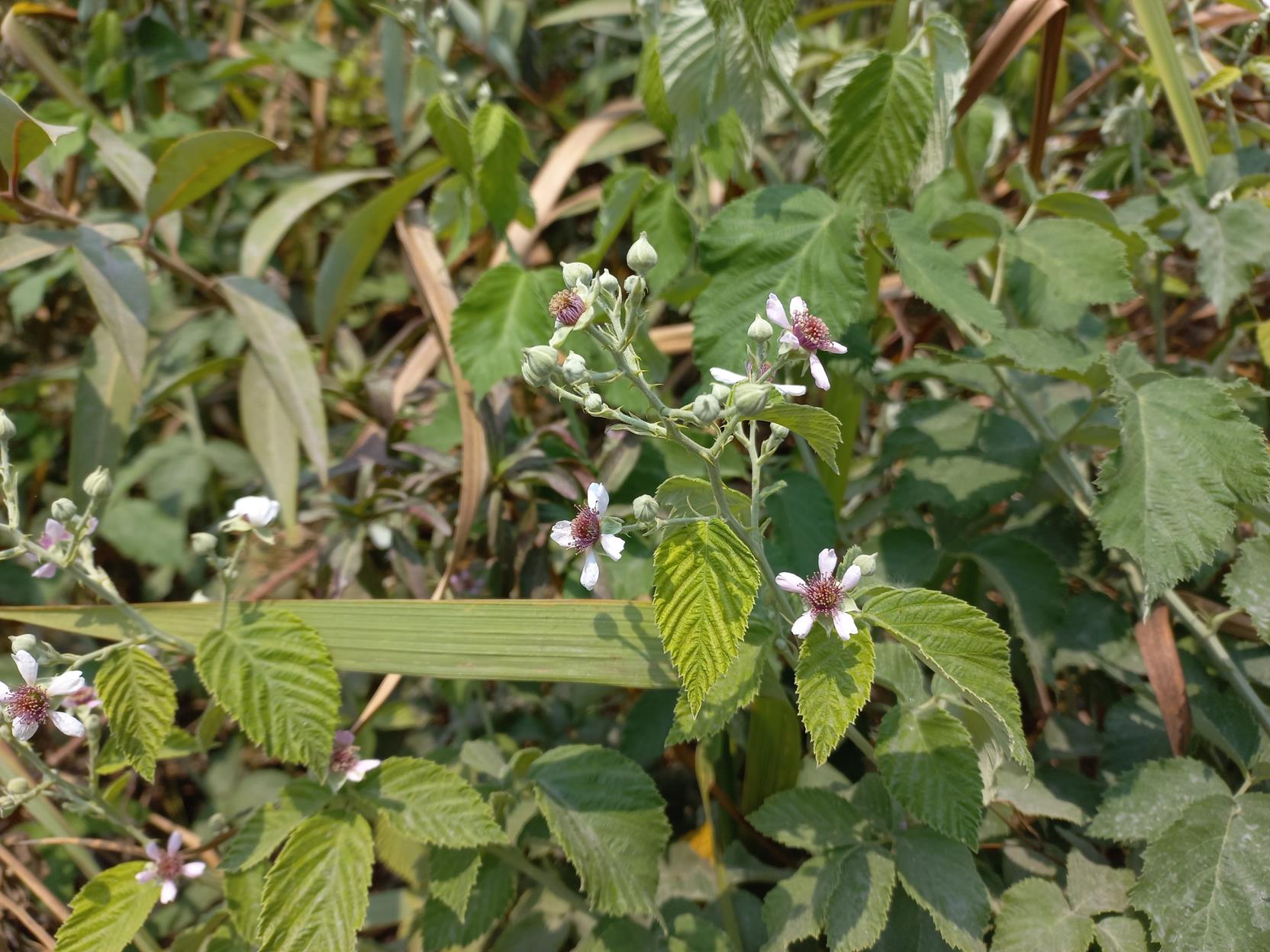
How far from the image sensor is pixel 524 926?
1.28 meters

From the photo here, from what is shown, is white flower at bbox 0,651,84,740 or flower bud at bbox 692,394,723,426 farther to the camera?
white flower at bbox 0,651,84,740

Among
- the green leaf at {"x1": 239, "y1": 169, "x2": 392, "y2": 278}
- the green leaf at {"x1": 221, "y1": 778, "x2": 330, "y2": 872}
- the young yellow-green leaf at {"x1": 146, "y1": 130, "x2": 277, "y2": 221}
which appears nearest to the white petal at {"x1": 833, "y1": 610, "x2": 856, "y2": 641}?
the green leaf at {"x1": 221, "y1": 778, "x2": 330, "y2": 872}

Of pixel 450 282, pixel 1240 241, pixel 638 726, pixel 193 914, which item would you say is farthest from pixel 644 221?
pixel 193 914

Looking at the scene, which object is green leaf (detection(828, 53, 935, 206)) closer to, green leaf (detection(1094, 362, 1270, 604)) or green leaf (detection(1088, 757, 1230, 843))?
green leaf (detection(1094, 362, 1270, 604))

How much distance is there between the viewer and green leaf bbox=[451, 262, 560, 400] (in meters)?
1.37

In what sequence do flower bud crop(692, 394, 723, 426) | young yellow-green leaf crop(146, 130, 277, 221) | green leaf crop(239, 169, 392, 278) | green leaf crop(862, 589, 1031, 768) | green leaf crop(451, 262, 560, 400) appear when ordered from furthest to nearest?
green leaf crop(239, 169, 392, 278) < young yellow-green leaf crop(146, 130, 277, 221) < green leaf crop(451, 262, 560, 400) < green leaf crop(862, 589, 1031, 768) < flower bud crop(692, 394, 723, 426)

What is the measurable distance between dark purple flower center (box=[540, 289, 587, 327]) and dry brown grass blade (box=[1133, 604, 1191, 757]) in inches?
33.2

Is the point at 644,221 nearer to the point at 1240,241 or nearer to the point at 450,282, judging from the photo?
the point at 450,282

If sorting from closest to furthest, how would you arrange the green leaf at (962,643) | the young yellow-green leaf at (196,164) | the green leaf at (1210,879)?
1. the green leaf at (962,643)
2. the green leaf at (1210,879)
3. the young yellow-green leaf at (196,164)

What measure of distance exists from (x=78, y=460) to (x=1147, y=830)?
1730 mm

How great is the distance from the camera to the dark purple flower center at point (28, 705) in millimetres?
1021

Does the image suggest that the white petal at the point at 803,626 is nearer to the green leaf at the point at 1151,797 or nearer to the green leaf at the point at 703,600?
the green leaf at the point at 703,600

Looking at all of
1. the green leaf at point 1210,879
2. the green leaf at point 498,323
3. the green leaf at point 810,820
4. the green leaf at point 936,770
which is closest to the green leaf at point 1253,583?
the green leaf at point 1210,879

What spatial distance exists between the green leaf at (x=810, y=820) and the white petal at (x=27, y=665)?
879 mm
